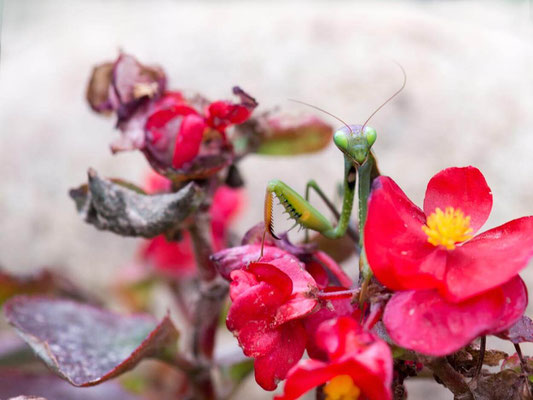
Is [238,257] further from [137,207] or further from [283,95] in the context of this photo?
[283,95]

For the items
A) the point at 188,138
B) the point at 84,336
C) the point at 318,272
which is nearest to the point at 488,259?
the point at 318,272

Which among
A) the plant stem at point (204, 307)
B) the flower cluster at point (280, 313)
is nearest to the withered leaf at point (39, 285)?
the plant stem at point (204, 307)

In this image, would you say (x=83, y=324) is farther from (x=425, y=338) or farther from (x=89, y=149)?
(x=89, y=149)

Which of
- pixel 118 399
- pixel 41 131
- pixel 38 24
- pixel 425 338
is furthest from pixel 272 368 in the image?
pixel 38 24

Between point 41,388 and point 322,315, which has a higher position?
point 322,315

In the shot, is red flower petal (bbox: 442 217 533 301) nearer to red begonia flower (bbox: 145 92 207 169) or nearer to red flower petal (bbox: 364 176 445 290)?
red flower petal (bbox: 364 176 445 290)

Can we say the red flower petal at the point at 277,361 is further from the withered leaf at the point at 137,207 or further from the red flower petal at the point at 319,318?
the withered leaf at the point at 137,207

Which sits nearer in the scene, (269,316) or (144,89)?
(269,316)
